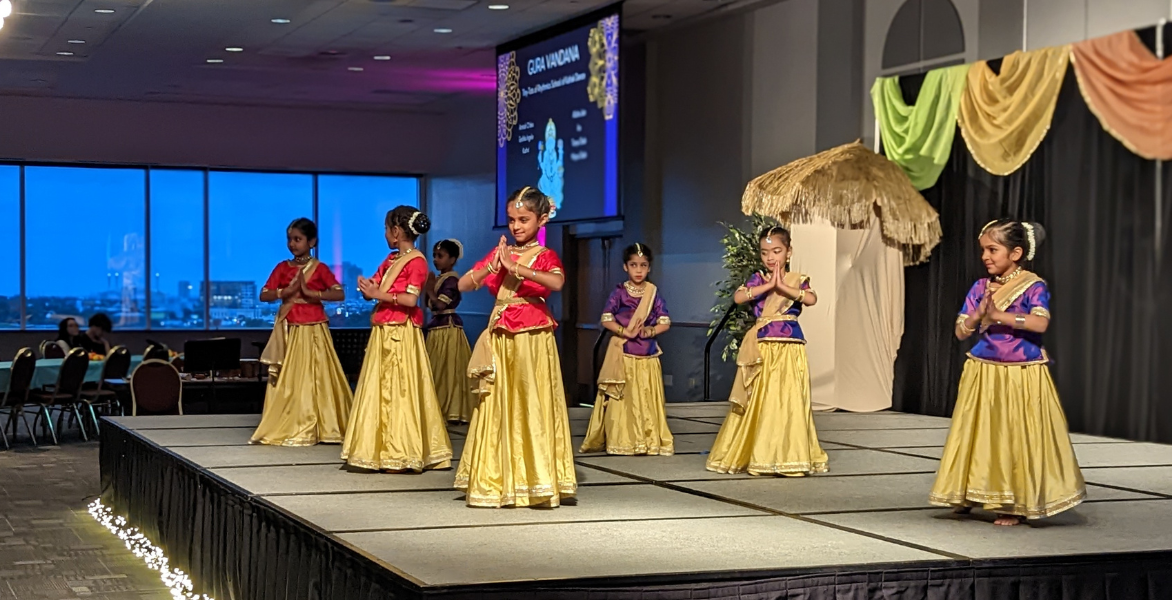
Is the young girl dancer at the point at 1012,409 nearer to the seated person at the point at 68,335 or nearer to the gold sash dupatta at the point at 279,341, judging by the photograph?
the gold sash dupatta at the point at 279,341

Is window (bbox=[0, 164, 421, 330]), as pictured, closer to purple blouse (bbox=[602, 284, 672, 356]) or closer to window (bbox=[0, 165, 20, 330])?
window (bbox=[0, 165, 20, 330])

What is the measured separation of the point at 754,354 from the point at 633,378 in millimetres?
1079

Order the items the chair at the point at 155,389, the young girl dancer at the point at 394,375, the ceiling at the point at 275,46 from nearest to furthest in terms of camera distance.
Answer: the young girl dancer at the point at 394,375
the chair at the point at 155,389
the ceiling at the point at 275,46

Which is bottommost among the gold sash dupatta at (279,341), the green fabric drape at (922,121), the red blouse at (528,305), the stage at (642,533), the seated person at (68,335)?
the stage at (642,533)

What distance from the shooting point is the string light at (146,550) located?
6.25 metres

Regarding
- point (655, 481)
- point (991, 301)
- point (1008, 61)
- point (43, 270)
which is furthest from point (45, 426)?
point (991, 301)

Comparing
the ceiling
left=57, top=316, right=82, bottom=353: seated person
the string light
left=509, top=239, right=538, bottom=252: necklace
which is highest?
the ceiling

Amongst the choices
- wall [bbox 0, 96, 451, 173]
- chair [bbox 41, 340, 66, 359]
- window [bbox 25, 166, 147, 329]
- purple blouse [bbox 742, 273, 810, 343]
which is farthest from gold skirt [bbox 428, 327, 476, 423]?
window [bbox 25, 166, 147, 329]

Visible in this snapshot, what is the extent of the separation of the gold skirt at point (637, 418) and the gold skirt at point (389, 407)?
142 centimetres

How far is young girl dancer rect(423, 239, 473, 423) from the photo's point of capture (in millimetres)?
9586

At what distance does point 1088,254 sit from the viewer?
896cm

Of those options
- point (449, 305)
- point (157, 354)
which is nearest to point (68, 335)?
point (157, 354)

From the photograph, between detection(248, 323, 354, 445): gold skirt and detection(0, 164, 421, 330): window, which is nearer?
detection(248, 323, 354, 445): gold skirt

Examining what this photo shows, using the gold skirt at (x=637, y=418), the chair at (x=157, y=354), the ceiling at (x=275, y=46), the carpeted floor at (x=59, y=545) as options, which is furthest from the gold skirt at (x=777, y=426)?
the chair at (x=157, y=354)
